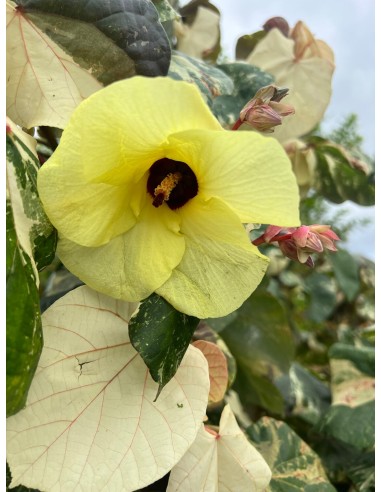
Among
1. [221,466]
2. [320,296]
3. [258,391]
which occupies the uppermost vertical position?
[221,466]

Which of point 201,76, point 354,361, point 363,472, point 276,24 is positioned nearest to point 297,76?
Answer: point 276,24

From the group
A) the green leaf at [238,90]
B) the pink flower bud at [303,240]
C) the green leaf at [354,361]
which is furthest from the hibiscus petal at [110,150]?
the green leaf at [354,361]

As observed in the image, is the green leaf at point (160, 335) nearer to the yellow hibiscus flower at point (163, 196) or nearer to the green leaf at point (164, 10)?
the yellow hibiscus flower at point (163, 196)

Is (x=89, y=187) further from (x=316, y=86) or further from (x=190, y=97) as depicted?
(x=316, y=86)

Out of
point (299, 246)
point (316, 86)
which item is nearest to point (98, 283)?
point (299, 246)

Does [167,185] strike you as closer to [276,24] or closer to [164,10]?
[164,10]

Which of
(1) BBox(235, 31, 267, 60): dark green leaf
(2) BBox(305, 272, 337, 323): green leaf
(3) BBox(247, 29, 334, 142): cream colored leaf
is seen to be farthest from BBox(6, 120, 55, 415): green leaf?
(2) BBox(305, 272, 337, 323): green leaf

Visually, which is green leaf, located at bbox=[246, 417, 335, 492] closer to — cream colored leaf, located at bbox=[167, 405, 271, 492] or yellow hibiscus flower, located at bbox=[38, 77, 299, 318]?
cream colored leaf, located at bbox=[167, 405, 271, 492]
